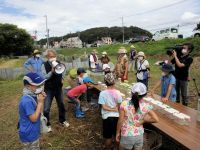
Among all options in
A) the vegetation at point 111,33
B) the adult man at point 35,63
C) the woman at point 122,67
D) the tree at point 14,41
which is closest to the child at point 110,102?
the woman at point 122,67

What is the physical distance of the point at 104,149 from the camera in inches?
209

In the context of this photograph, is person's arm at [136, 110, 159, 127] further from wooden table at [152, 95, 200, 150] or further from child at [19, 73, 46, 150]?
child at [19, 73, 46, 150]

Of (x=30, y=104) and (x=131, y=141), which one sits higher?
(x=30, y=104)

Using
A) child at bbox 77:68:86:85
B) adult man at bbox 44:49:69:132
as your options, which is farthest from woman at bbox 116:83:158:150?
child at bbox 77:68:86:85

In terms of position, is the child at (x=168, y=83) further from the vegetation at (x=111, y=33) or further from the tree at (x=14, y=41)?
the vegetation at (x=111, y=33)

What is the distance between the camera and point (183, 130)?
3.57 m

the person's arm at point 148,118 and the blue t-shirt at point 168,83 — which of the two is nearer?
the person's arm at point 148,118

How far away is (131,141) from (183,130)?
70 centimetres

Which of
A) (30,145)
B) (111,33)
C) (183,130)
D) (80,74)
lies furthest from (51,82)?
(111,33)

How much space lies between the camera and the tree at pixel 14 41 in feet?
170

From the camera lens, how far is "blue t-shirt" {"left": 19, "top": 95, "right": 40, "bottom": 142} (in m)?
3.43

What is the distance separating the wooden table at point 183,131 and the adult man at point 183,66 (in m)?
1.98

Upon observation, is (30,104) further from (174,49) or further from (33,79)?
(174,49)

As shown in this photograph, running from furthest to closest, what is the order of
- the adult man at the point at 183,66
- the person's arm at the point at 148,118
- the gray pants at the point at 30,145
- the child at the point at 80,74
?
the child at the point at 80,74 < the adult man at the point at 183,66 < the gray pants at the point at 30,145 < the person's arm at the point at 148,118
